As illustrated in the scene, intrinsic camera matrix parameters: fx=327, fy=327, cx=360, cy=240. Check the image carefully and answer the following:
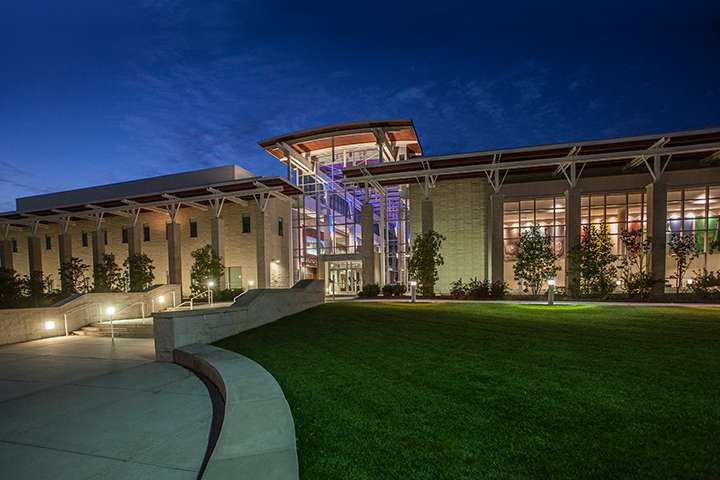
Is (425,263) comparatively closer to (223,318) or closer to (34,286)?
(223,318)

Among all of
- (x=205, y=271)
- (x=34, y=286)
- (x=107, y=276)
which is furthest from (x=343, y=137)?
(x=34, y=286)

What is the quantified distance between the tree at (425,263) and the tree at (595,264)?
7.77 metres

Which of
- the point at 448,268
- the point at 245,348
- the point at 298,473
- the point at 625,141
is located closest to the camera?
the point at 298,473

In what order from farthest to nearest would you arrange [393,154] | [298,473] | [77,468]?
[393,154] < [77,468] < [298,473]

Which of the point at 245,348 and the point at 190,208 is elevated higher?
the point at 190,208

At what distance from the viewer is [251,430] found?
363 cm

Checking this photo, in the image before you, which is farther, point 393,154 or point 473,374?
point 393,154

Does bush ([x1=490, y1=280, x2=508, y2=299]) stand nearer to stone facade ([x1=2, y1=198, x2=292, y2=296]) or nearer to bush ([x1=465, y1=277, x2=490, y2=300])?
bush ([x1=465, y1=277, x2=490, y2=300])

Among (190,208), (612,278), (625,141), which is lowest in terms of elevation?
(612,278)

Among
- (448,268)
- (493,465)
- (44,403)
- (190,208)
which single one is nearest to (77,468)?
(44,403)

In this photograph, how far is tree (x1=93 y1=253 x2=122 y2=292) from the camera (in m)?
28.5

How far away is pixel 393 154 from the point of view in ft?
93.5

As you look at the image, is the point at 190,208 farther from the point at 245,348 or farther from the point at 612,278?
the point at 612,278

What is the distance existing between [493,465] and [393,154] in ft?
89.6
